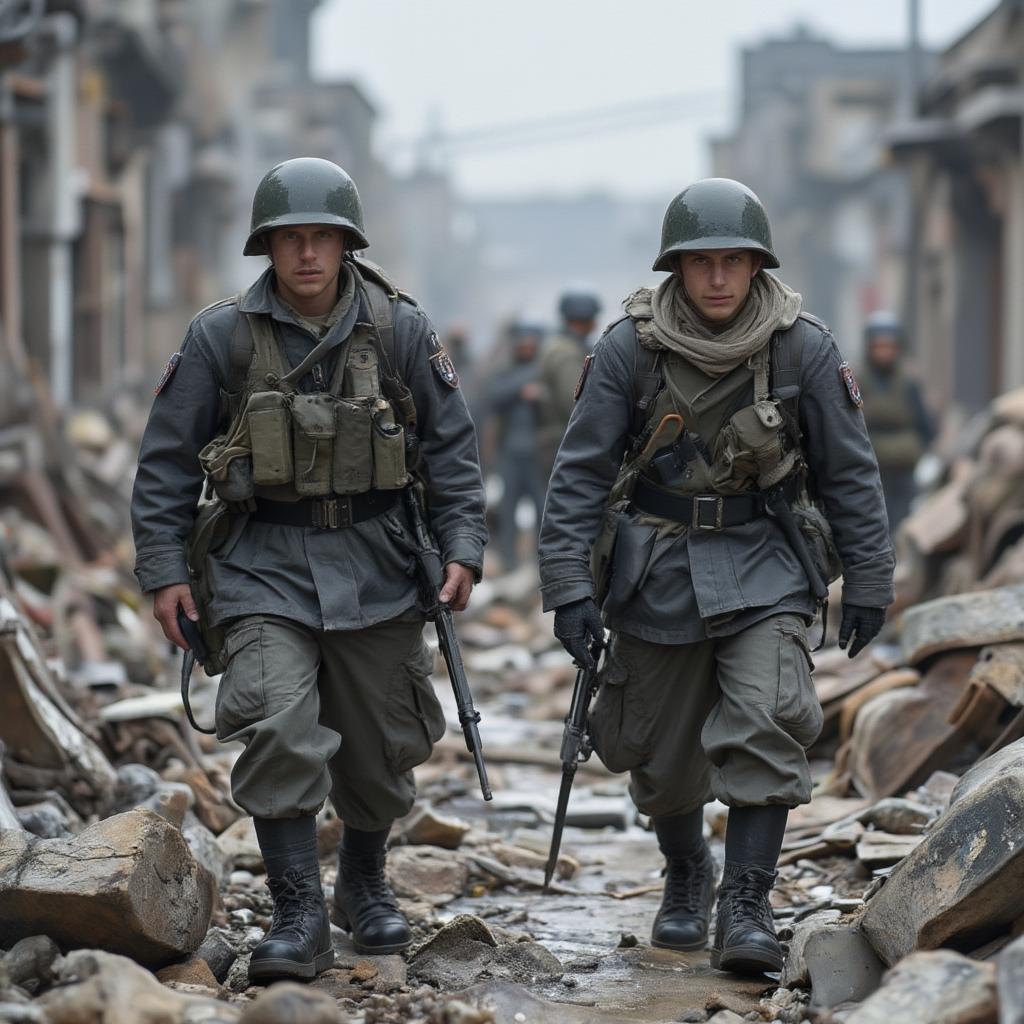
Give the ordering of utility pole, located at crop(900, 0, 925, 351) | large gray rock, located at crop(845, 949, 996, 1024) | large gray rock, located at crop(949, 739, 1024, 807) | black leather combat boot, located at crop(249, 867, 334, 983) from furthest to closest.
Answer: utility pole, located at crop(900, 0, 925, 351)
black leather combat boot, located at crop(249, 867, 334, 983)
large gray rock, located at crop(949, 739, 1024, 807)
large gray rock, located at crop(845, 949, 996, 1024)

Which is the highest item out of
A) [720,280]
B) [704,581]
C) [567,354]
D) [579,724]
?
[720,280]

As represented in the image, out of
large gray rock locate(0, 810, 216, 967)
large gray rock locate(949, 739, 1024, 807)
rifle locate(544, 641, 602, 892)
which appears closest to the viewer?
large gray rock locate(0, 810, 216, 967)

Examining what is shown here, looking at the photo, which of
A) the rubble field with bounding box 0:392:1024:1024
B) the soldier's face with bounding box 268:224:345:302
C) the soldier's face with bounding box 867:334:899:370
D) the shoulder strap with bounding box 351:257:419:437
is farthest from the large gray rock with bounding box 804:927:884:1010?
the soldier's face with bounding box 867:334:899:370

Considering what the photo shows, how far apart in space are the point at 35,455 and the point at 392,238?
40810mm

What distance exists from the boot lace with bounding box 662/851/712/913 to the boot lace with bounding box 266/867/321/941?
1.06 meters

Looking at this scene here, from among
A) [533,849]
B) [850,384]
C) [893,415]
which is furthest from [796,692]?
[893,415]

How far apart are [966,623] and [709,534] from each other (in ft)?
6.92

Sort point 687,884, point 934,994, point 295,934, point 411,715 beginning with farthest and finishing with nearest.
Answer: point 687,884
point 411,715
point 295,934
point 934,994

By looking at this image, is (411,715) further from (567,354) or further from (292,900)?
(567,354)

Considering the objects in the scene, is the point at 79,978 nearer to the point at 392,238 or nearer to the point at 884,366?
the point at 884,366

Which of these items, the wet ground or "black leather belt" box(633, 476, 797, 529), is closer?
the wet ground

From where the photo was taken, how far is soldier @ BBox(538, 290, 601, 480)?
12.5m

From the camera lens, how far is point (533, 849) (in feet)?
21.6

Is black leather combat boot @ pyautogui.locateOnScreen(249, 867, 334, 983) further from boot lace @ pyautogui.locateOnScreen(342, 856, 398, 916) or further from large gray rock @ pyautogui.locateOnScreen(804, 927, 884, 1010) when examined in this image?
large gray rock @ pyautogui.locateOnScreen(804, 927, 884, 1010)
